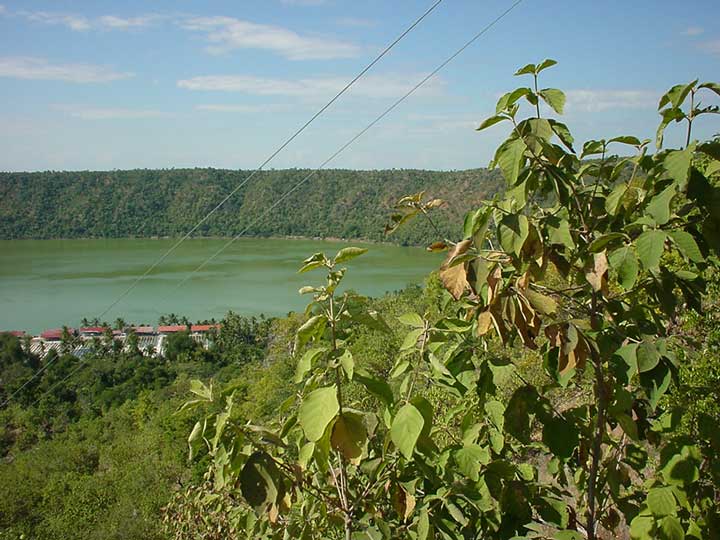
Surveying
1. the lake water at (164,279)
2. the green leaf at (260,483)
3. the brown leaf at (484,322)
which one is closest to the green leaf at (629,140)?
the brown leaf at (484,322)

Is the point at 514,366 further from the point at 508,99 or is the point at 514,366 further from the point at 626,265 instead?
the point at 508,99

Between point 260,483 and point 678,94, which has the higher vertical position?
point 678,94

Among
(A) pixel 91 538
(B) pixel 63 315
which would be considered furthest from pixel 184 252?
(A) pixel 91 538

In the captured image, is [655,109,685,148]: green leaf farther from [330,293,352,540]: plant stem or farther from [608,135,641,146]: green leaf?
[330,293,352,540]: plant stem

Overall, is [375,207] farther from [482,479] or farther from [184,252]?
[482,479]

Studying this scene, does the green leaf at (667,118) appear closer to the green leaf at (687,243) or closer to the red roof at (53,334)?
the green leaf at (687,243)

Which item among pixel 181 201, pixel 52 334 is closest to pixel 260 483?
pixel 52 334

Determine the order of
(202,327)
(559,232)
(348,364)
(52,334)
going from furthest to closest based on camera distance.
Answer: (202,327)
(52,334)
(559,232)
(348,364)

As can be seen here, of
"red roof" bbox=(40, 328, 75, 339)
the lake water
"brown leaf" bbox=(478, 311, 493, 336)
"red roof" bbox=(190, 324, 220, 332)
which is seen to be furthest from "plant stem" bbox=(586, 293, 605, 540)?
"red roof" bbox=(40, 328, 75, 339)
